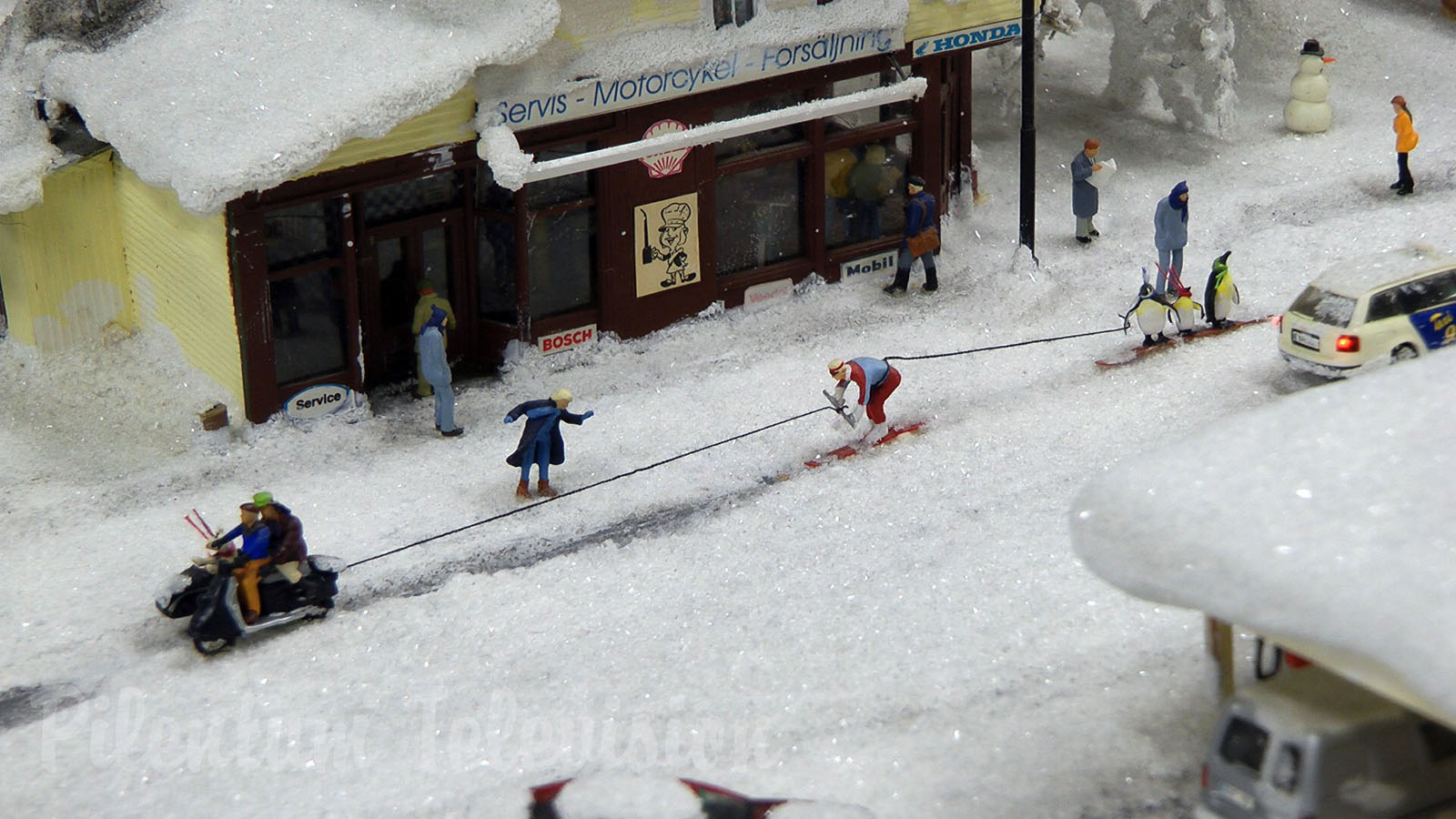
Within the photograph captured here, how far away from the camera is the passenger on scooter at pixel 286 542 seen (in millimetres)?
15373

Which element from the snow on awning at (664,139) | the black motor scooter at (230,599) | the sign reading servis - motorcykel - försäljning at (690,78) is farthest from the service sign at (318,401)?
the black motor scooter at (230,599)

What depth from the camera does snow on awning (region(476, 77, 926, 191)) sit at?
742 inches

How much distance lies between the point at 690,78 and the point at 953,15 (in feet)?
13.9

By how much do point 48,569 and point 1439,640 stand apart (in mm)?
12581

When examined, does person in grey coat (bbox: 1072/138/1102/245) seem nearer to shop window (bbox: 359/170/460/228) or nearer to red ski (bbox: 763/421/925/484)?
red ski (bbox: 763/421/925/484)

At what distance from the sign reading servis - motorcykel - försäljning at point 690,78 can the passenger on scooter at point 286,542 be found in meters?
5.74

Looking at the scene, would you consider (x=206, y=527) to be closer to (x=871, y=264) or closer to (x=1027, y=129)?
(x=871, y=264)

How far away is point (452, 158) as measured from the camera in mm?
19547

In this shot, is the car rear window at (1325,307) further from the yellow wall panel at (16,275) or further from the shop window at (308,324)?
Result: the yellow wall panel at (16,275)

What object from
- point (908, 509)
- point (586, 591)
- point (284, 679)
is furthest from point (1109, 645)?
point (284, 679)

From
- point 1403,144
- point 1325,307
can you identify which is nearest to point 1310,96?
point 1403,144

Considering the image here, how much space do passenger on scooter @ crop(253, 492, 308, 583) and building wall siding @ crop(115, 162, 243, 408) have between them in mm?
3904

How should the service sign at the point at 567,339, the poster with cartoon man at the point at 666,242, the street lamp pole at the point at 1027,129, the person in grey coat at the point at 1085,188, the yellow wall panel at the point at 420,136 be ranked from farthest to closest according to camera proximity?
the person in grey coat at the point at 1085,188 → the street lamp pole at the point at 1027,129 → the poster with cartoon man at the point at 666,242 → the service sign at the point at 567,339 → the yellow wall panel at the point at 420,136

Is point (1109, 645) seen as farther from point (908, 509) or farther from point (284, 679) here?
point (284, 679)
